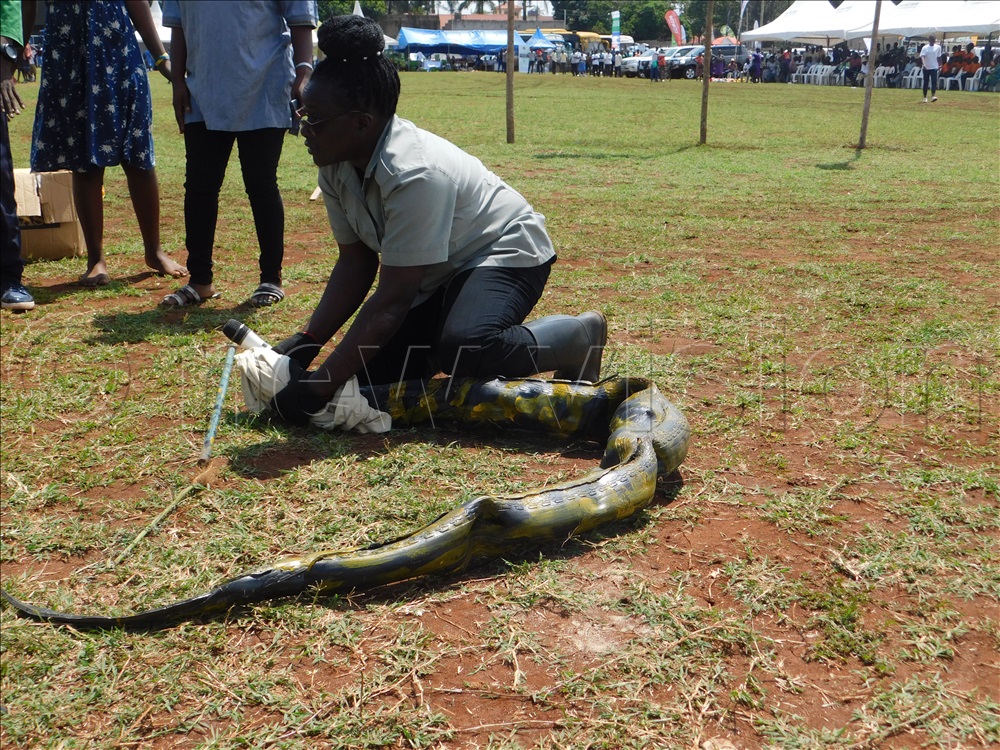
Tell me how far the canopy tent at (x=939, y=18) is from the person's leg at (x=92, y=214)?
86.3 ft

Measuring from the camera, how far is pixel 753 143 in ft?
40.1

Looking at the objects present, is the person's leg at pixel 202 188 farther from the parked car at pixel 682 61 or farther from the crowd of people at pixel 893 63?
the parked car at pixel 682 61

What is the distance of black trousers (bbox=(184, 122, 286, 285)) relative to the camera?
13.9ft

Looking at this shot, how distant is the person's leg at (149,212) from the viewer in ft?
15.7

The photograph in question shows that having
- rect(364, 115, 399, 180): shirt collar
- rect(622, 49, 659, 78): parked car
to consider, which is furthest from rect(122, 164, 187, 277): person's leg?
rect(622, 49, 659, 78): parked car

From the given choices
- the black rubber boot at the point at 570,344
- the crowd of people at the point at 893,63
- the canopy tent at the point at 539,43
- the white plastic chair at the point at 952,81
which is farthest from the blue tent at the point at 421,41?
the black rubber boot at the point at 570,344

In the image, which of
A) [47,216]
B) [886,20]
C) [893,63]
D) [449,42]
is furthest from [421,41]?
[47,216]

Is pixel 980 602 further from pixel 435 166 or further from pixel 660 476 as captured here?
pixel 435 166

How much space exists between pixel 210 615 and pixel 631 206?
5717mm

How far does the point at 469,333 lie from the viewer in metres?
2.96

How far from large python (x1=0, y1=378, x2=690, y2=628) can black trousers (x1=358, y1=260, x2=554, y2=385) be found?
0.09m

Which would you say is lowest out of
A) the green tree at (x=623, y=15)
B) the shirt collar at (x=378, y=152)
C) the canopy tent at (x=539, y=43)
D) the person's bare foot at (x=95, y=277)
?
the person's bare foot at (x=95, y=277)

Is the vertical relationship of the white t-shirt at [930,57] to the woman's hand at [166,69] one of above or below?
below

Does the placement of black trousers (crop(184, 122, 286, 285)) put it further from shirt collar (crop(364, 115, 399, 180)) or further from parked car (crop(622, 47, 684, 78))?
parked car (crop(622, 47, 684, 78))
